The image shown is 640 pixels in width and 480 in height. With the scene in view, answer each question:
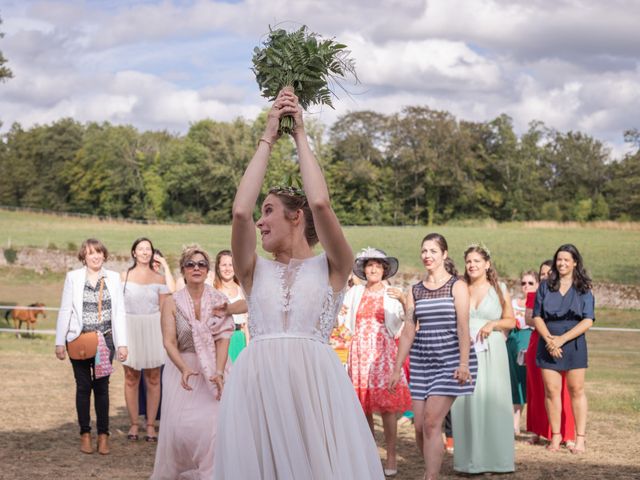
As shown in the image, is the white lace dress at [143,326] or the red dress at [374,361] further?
the white lace dress at [143,326]

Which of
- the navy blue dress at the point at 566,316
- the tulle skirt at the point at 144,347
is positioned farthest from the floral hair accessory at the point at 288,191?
the tulle skirt at the point at 144,347

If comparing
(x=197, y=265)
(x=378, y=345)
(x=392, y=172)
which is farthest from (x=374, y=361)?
(x=392, y=172)

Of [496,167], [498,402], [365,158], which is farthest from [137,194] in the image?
[498,402]

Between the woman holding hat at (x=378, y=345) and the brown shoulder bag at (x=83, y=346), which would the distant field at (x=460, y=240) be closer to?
the woman holding hat at (x=378, y=345)

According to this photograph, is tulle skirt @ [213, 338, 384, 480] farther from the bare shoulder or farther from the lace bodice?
the bare shoulder

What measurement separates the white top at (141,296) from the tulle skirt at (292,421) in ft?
23.6

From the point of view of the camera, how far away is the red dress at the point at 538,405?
10.5 metres

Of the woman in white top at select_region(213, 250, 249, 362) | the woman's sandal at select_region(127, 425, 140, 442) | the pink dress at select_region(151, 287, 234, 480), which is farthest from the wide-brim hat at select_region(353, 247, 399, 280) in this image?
the woman's sandal at select_region(127, 425, 140, 442)

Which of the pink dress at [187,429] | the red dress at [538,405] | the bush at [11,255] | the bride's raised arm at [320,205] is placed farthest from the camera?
the bush at [11,255]

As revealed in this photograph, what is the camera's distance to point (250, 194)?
12.9 feet

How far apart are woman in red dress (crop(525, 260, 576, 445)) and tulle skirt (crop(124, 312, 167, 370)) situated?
14.9ft

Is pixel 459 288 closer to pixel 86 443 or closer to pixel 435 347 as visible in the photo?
pixel 435 347

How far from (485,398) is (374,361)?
3.96 ft

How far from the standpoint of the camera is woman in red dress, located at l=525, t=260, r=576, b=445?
34.6 feet
